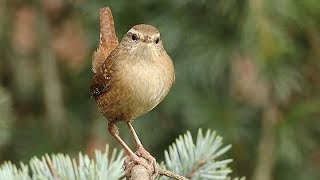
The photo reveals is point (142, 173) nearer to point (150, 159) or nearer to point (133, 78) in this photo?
point (150, 159)

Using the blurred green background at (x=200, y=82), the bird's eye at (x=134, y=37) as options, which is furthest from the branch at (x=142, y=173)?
the blurred green background at (x=200, y=82)

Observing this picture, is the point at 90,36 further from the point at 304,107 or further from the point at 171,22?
the point at 304,107

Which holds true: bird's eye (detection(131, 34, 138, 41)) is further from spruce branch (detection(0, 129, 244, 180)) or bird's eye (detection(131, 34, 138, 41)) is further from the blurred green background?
the blurred green background

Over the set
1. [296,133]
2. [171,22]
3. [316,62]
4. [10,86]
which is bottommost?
[296,133]

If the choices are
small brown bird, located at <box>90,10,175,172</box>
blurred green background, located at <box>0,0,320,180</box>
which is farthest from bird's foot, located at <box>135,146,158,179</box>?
blurred green background, located at <box>0,0,320,180</box>

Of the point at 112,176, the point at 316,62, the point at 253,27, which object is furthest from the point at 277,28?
the point at 112,176

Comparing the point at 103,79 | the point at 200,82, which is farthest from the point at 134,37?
the point at 200,82

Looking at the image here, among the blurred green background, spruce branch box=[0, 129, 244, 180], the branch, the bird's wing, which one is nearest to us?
the branch
